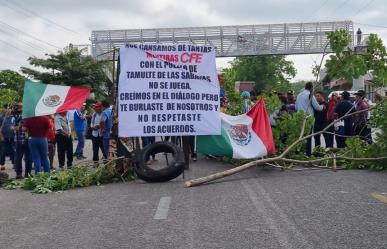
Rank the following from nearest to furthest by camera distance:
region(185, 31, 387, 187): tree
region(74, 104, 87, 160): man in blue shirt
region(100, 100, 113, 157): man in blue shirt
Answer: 1. region(185, 31, 387, 187): tree
2. region(100, 100, 113, 157): man in blue shirt
3. region(74, 104, 87, 160): man in blue shirt

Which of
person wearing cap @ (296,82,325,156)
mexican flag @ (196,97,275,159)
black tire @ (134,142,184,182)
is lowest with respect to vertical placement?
black tire @ (134,142,184,182)

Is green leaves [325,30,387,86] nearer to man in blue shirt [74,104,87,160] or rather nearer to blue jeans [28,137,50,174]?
blue jeans [28,137,50,174]

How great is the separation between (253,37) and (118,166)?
118ft

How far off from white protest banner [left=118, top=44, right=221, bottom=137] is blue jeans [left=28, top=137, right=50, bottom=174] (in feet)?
7.04

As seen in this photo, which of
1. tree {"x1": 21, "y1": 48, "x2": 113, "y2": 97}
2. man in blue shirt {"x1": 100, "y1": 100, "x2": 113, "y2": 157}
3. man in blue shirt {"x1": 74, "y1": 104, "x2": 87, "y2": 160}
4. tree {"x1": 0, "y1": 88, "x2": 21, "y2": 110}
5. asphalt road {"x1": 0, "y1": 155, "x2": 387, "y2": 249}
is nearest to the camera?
asphalt road {"x1": 0, "y1": 155, "x2": 387, "y2": 249}

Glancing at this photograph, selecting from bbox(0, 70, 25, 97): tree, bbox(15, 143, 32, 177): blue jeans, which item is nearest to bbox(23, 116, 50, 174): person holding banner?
bbox(15, 143, 32, 177): blue jeans

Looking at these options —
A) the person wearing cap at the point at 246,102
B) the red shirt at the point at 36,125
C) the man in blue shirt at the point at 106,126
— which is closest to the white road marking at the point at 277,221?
the red shirt at the point at 36,125

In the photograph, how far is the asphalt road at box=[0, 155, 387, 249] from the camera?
5922mm

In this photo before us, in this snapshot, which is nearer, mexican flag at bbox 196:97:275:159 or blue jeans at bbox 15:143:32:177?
mexican flag at bbox 196:97:275:159

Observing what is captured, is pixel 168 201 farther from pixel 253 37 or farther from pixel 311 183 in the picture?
pixel 253 37

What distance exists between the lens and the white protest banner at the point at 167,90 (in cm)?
1096

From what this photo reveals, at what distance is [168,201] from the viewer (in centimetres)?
834

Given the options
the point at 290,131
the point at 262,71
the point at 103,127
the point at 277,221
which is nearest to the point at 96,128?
the point at 103,127

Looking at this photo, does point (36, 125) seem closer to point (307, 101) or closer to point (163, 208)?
point (163, 208)
